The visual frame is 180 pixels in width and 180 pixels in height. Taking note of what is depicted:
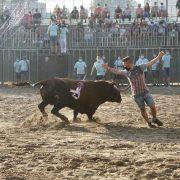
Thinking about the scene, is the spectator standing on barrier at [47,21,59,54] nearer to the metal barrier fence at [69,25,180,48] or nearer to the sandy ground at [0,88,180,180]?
the metal barrier fence at [69,25,180,48]

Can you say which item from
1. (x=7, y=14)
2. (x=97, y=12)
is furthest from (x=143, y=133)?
(x=7, y=14)

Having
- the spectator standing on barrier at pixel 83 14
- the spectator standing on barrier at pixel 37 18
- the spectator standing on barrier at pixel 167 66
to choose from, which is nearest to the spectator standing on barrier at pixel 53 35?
the spectator standing on barrier at pixel 37 18

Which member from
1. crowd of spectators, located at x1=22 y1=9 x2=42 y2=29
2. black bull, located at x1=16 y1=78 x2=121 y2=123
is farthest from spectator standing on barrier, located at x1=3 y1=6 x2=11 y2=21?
black bull, located at x1=16 y1=78 x2=121 y2=123

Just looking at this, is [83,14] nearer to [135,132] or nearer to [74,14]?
[74,14]

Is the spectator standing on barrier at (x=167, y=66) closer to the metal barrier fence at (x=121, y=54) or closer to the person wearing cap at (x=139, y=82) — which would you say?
the metal barrier fence at (x=121, y=54)

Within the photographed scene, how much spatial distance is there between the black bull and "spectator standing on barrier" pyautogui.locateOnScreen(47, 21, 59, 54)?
1442 cm

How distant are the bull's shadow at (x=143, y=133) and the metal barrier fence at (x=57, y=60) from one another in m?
16.0

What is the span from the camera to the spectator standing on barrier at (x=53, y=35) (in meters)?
26.5

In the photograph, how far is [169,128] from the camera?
11.3 metres

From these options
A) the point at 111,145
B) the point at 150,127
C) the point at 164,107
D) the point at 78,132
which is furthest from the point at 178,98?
the point at 111,145

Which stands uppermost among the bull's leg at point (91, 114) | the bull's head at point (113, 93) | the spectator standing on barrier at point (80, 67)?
the spectator standing on barrier at point (80, 67)

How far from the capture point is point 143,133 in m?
10.5

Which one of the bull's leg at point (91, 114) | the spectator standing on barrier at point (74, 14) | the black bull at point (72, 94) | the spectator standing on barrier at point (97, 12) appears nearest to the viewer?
the black bull at point (72, 94)

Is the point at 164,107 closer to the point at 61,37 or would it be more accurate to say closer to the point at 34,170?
the point at 34,170
